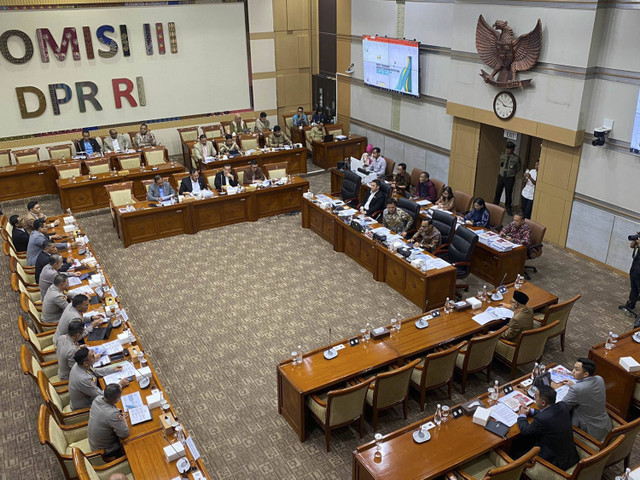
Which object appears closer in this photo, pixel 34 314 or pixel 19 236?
pixel 34 314

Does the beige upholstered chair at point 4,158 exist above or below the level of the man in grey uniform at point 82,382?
above

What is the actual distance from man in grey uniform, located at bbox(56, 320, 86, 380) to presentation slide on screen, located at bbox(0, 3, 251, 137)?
9.50 metres

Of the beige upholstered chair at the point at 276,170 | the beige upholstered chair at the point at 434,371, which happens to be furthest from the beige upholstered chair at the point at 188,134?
the beige upholstered chair at the point at 434,371

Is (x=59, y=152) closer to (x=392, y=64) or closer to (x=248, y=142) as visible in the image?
(x=248, y=142)

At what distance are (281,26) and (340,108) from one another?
2986mm

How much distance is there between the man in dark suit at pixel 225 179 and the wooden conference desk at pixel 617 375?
298 inches

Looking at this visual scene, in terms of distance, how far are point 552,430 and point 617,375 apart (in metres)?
1.72

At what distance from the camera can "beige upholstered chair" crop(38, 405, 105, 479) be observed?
4.68 metres

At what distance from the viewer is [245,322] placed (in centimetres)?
818

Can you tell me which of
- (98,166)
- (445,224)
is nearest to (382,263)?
(445,224)

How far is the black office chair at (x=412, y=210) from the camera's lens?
9703mm

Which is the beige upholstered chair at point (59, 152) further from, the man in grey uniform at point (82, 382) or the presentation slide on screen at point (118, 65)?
the man in grey uniform at point (82, 382)

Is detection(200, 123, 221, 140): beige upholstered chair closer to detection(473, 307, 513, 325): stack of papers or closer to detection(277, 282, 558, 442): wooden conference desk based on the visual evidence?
detection(277, 282, 558, 442): wooden conference desk

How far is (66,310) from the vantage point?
6.59 metres
